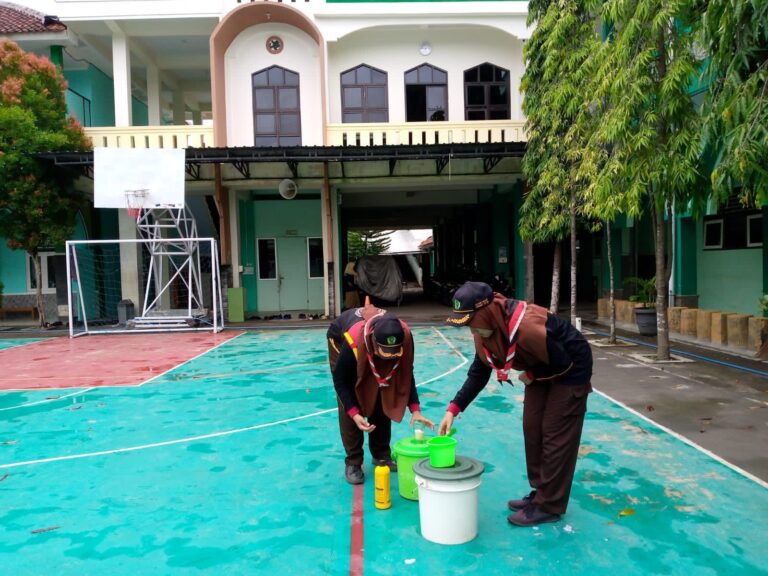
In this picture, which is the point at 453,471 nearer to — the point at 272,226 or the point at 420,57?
the point at 272,226

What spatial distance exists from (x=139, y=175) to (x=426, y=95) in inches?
359

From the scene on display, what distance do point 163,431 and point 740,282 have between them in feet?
38.1

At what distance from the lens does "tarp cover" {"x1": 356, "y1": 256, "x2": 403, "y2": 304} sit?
1998cm

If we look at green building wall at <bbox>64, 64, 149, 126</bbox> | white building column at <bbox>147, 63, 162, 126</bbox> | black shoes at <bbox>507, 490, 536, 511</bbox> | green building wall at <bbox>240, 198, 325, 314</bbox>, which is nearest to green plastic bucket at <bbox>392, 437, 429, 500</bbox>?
black shoes at <bbox>507, 490, 536, 511</bbox>

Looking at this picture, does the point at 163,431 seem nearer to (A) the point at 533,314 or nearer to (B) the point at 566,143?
(A) the point at 533,314

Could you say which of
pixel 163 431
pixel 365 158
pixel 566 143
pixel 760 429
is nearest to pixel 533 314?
pixel 760 429

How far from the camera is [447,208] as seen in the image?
2580cm

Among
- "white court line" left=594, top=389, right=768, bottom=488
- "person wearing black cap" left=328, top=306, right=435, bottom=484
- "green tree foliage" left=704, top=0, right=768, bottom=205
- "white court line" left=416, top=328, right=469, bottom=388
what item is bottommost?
"white court line" left=416, top=328, right=469, bottom=388

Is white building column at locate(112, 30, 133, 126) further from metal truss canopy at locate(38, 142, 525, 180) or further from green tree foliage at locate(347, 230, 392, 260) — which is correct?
green tree foliage at locate(347, 230, 392, 260)

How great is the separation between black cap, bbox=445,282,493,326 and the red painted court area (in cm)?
684

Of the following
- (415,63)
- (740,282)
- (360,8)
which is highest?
(360,8)

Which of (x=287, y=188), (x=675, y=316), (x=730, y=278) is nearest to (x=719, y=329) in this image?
(x=675, y=316)

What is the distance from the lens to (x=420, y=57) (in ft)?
59.3

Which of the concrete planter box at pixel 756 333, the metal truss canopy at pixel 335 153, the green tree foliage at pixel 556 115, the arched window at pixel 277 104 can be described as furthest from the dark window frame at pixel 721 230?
the arched window at pixel 277 104
